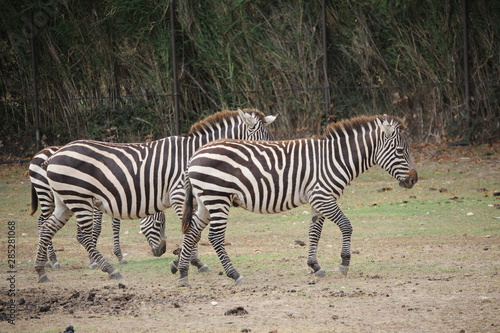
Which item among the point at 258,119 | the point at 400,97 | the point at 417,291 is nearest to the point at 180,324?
the point at 417,291

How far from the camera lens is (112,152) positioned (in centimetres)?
995

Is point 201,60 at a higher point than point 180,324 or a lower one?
higher

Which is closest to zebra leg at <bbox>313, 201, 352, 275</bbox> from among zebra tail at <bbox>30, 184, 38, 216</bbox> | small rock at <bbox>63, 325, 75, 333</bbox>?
small rock at <bbox>63, 325, 75, 333</bbox>

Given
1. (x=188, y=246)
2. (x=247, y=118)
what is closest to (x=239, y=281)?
(x=188, y=246)

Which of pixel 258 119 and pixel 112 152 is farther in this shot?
pixel 258 119

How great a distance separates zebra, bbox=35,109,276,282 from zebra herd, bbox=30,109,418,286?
0.01 meters

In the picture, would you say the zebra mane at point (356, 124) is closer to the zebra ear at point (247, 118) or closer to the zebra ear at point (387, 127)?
the zebra ear at point (387, 127)

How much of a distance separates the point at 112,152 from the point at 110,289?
193cm

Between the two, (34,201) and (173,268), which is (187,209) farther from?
(34,201)

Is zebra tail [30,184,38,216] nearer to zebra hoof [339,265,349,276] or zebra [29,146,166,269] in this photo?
zebra [29,146,166,269]

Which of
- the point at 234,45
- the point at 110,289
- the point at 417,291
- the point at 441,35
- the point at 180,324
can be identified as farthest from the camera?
the point at 234,45

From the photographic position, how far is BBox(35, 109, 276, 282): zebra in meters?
9.58

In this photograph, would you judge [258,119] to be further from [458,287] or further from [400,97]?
[400,97]

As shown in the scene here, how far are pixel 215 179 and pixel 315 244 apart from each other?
5.09 feet
